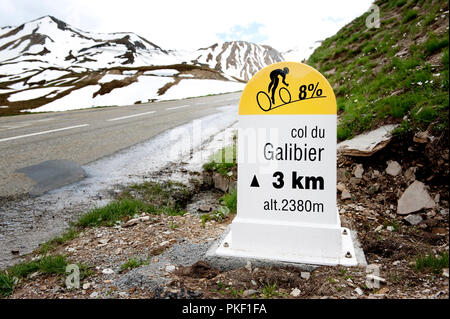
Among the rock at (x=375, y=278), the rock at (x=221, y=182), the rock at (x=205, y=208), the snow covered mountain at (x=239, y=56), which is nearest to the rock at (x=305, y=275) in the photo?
the rock at (x=375, y=278)

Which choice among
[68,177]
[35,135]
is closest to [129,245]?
[68,177]

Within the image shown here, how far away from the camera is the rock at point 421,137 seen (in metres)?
3.17

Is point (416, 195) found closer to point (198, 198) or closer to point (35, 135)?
point (198, 198)

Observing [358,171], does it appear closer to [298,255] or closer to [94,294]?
[298,255]

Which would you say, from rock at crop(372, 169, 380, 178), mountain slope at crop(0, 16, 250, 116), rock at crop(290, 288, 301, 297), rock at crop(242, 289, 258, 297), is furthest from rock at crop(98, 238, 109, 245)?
mountain slope at crop(0, 16, 250, 116)

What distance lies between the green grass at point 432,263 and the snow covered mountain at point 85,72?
71.3 feet

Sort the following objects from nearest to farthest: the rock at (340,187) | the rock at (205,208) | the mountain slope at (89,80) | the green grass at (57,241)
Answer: the green grass at (57,241) < the rock at (340,187) < the rock at (205,208) < the mountain slope at (89,80)

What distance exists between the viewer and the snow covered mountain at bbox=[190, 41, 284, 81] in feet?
449

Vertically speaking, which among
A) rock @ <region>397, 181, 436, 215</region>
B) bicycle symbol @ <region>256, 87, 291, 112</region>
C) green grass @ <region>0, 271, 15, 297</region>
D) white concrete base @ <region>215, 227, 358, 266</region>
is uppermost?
bicycle symbol @ <region>256, 87, 291, 112</region>

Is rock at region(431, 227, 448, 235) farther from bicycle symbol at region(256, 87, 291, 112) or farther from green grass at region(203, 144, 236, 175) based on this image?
green grass at region(203, 144, 236, 175)

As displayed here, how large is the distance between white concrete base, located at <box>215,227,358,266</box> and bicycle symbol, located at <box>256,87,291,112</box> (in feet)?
3.93

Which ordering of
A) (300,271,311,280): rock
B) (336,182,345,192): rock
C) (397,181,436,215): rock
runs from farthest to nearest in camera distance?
(336,182,345,192): rock, (397,181,436,215): rock, (300,271,311,280): rock

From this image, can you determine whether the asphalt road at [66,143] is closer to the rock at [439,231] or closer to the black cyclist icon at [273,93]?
the black cyclist icon at [273,93]
